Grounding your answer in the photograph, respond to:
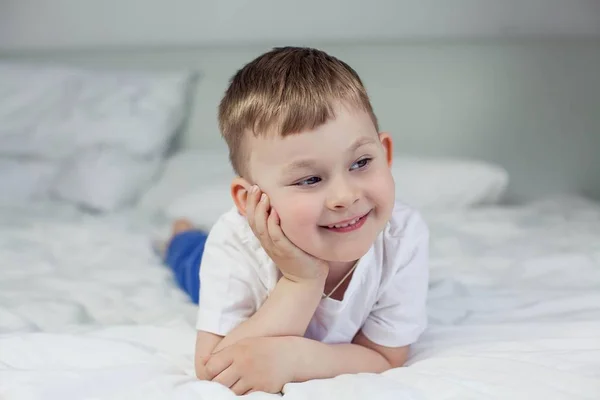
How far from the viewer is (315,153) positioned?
3.10 ft

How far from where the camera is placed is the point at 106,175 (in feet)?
6.94

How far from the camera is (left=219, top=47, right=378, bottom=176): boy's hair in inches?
37.9

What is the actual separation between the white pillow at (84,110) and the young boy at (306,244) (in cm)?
113

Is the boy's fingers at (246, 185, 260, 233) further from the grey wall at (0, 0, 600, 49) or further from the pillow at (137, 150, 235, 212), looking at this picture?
the grey wall at (0, 0, 600, 49)

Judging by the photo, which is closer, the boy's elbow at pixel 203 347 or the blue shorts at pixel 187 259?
the boy's elbow at pixel 203 347

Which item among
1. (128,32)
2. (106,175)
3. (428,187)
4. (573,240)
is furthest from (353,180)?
(128,32)

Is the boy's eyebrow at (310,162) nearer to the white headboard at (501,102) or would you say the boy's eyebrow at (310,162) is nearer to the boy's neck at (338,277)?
the boy's neck at (338,277)

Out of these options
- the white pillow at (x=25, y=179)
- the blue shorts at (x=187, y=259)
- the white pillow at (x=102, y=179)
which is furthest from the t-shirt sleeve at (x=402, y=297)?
the white pillow at (x=25, y=179)

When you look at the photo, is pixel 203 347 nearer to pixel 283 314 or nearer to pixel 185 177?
pixel 283 314

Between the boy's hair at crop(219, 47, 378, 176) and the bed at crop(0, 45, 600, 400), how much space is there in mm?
329

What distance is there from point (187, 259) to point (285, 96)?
664 millimetres

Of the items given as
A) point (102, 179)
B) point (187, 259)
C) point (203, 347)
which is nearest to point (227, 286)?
point (203, 347)

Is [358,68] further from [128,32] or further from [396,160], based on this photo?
[128,32]

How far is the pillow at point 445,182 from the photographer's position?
6.59 ft
